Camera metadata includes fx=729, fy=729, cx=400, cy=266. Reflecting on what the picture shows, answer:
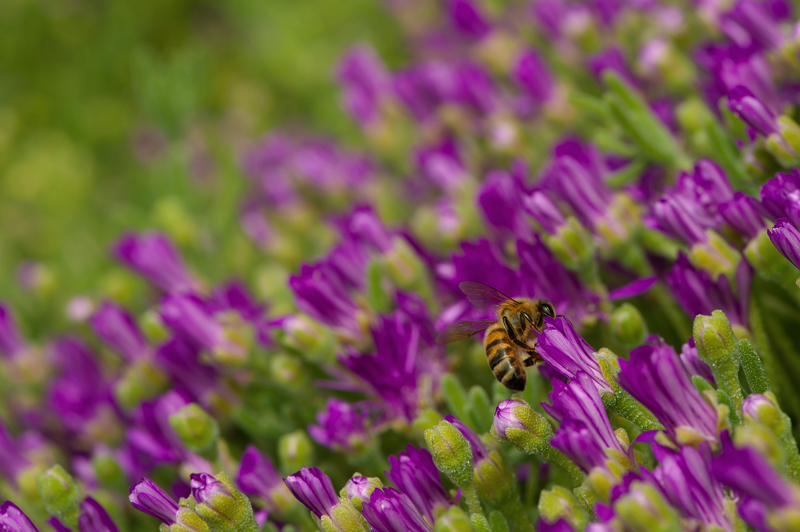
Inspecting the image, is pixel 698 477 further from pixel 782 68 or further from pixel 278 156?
pixel 278 156

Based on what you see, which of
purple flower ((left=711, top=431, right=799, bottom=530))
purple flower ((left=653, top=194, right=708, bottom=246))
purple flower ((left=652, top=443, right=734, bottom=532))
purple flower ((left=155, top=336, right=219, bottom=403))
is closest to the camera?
purple flower ((left=711, top=431, right=799, bottom=530))

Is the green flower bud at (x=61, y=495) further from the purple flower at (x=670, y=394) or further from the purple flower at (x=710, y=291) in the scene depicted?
the purple flower at (x=710, y=291)

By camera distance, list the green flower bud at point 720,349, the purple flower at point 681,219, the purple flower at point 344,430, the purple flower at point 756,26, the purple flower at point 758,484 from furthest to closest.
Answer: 1. the purple flower at point 756,26
2. the purple flower at point 344,430
3. the purple flower at point 681,219
4. the green flower bud at point 720,349
5. the purple flower at point 758,484

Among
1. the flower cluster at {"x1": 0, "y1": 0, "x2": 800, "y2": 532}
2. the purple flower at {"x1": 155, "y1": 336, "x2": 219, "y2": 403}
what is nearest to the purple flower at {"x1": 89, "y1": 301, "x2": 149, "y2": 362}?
the flower cluster at {"x1": 0, "y1": 0, "x2": 800, "y2": 532}

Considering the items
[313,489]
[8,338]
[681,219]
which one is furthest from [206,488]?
[8,338]

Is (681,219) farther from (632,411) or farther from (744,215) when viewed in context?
(632,411)

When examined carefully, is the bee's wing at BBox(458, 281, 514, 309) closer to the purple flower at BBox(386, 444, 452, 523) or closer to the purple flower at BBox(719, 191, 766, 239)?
the purple flower at BBox(386, 444, 452, 523)

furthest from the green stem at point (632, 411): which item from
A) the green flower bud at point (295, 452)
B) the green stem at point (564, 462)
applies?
the green flower bud at point (295, 452)
